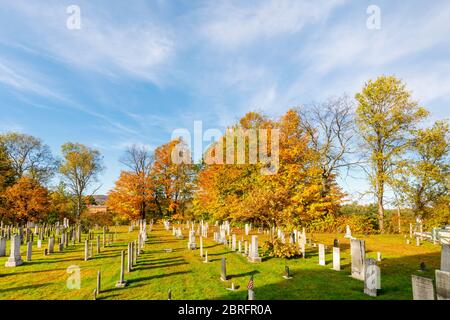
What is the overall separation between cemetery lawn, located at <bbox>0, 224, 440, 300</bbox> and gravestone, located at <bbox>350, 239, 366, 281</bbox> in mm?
422

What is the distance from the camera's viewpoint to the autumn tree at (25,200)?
95.1 feet

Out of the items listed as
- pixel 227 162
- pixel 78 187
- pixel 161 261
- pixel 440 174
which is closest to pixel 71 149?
pixel 78 187

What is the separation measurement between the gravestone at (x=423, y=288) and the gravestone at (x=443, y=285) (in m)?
0.34

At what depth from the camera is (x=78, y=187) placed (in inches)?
1703

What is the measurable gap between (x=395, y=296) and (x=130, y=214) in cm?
3575

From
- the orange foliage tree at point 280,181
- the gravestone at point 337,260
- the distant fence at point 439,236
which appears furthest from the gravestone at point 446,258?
the distant fence at point 439,236

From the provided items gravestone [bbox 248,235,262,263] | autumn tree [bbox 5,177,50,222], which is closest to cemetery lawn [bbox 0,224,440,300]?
gravestone [bbox 248,235,262,263]

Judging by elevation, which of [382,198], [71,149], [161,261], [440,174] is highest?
[71,149]

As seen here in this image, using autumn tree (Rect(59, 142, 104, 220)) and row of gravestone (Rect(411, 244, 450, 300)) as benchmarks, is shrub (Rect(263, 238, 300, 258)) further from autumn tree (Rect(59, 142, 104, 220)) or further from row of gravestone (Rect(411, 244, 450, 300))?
autumn tree (Rect(59, 142, 104, 220))

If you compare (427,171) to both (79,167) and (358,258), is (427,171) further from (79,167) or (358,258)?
(79,167)

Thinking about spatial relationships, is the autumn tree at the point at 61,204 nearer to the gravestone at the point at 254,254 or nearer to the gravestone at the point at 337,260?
the gravestone at the point at 254,254

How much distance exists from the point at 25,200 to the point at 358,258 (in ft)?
109

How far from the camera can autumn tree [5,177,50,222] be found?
28986 mm
